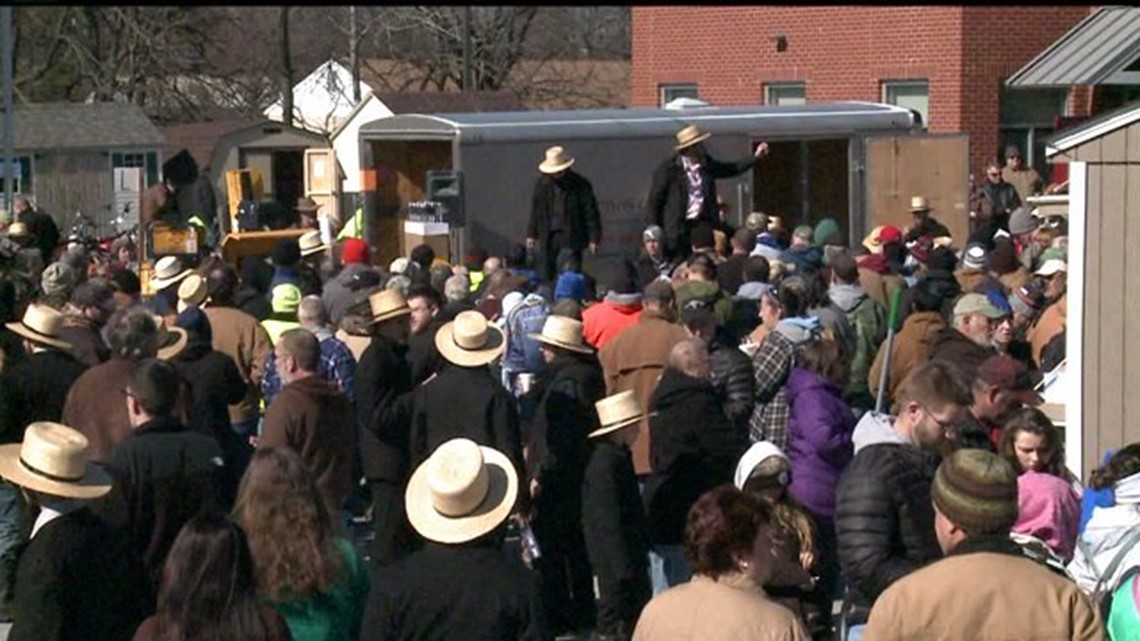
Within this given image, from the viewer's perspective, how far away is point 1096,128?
995cm

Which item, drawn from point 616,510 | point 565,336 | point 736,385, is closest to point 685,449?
point 616,510

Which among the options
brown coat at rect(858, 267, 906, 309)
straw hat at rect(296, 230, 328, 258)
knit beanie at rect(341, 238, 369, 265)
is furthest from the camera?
straw hat at rect(296, 230, 328, 258)

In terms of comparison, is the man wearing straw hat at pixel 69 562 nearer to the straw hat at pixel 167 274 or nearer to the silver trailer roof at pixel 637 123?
the straw hat at pixel 167 274

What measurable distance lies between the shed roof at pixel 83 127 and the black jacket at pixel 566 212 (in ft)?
84.6

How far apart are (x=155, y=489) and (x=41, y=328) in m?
3.19

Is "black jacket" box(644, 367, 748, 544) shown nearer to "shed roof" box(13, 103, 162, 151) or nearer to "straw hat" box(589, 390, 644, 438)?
"straw hat" box(589, 390, 644, 438)

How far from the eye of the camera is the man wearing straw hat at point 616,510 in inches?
347

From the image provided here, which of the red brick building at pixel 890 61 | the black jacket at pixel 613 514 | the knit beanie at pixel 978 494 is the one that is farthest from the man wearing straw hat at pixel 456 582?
the red brick building at pixel 890 61

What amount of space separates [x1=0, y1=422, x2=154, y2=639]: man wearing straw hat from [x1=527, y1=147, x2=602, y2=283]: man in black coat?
1054cm

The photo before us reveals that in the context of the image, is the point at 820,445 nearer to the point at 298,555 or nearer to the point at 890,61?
the point at 298,555

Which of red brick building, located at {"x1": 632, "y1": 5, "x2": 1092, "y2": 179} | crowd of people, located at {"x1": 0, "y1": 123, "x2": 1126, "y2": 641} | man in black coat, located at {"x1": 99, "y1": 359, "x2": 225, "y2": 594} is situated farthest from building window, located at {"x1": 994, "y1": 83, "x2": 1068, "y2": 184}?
man in black coat, located at {"x1": 99, "y1": 359, "x2": 225, "y2": 594}

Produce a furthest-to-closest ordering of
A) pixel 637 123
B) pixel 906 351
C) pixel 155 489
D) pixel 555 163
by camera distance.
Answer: pixel 637 123
pixel 555 163
pixel 906 351
pixel 155 489

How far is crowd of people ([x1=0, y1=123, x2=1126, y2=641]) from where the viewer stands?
5.21m

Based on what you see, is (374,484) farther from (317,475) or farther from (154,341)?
(154,341)
